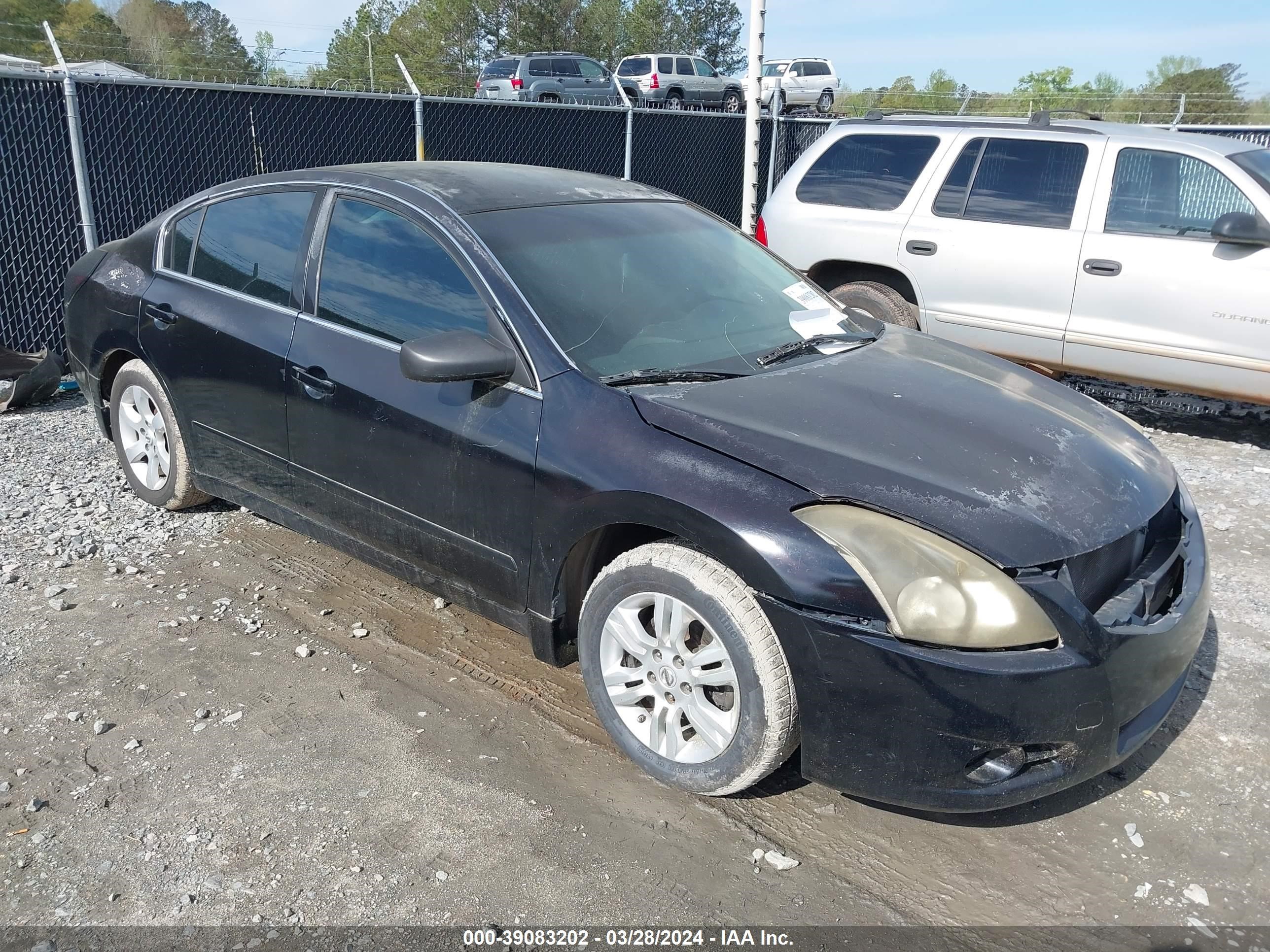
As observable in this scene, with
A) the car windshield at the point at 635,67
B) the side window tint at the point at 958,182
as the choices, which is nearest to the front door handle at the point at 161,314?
the side window tint at the point at 958,182

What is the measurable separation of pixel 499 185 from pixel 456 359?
3.59 feet

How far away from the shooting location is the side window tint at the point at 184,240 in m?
4.46

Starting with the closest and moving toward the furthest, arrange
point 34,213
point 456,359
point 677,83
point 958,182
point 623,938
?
point 623,938
point 456,359
point 958,182
point 34,213
point 677,83

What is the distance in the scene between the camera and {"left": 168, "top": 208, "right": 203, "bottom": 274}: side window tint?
4.46 meters

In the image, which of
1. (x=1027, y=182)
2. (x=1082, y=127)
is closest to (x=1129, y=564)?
(x=1027, y=182)

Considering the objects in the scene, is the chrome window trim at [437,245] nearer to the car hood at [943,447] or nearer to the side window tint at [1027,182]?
the car hood at [943,447]

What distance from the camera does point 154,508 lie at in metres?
4.99

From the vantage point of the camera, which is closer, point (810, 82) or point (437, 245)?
point (437, 245)

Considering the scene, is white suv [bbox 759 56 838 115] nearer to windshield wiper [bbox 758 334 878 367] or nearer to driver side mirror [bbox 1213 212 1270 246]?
driver side mirror [bbox 1213 212 1270 246]

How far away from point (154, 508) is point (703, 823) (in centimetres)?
345

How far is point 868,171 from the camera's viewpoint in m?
7.31

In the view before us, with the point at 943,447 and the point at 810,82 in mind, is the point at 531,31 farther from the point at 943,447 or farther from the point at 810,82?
the point at 943,447

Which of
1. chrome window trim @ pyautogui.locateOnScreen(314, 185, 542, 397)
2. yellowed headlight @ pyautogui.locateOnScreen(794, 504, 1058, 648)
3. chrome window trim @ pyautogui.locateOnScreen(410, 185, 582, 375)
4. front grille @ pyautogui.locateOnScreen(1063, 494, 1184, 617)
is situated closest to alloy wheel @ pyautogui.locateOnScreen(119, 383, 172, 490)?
chrome window trim @ pyautogui.locateOnScreen(314, 185, 542, 397)

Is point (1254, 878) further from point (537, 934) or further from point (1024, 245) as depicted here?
point (1024, 245)
